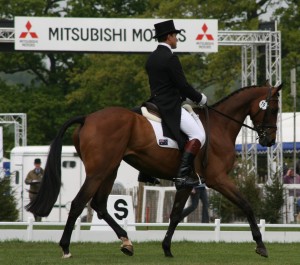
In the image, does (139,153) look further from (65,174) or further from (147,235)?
(65,174)

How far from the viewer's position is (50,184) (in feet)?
42.4

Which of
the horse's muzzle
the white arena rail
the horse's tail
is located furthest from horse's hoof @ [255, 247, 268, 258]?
the white arena rail

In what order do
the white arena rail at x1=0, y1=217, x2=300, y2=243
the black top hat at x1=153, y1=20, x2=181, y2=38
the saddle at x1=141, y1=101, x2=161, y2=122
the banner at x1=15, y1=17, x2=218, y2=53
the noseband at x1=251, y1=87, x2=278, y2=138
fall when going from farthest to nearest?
the banner at x1=15, y1=17, x2=218, y2=53
the white arena rail at x1=0, y1=217, x2=300, y2=243
the noseband at x1=251, y1=87, x2=278, y2=138
the black top hat at x1=153, y1=20, x2=181, y2=38
the saddle at x1=141, y1=101, x2=161, y2=122

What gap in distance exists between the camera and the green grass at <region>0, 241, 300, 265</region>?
1225 centimetres

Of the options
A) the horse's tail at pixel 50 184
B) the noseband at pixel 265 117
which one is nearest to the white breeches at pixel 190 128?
the noseband at pixel 265 117

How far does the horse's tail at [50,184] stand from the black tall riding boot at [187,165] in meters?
1.38

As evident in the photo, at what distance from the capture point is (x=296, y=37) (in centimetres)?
4416

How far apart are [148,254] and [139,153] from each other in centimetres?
152

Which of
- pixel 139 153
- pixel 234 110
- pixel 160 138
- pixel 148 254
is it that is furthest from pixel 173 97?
pixel 148 254

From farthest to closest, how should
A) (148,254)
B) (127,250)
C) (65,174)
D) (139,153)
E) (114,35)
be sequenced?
(65,174)
(114,35)
(148,254)
(127,250)
(139,153)

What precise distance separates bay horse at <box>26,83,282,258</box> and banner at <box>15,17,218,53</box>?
14.2 m

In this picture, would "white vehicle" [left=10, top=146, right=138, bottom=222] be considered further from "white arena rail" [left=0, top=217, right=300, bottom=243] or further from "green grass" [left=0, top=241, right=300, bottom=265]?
"green grass" [left=0, top=241, right=300, bottom=265]

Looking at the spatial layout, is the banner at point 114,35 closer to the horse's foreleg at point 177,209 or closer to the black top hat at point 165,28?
the black top hat at point 165,28

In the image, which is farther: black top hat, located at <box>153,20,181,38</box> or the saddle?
black top hat, located at <box>153,20,181,38</box>
